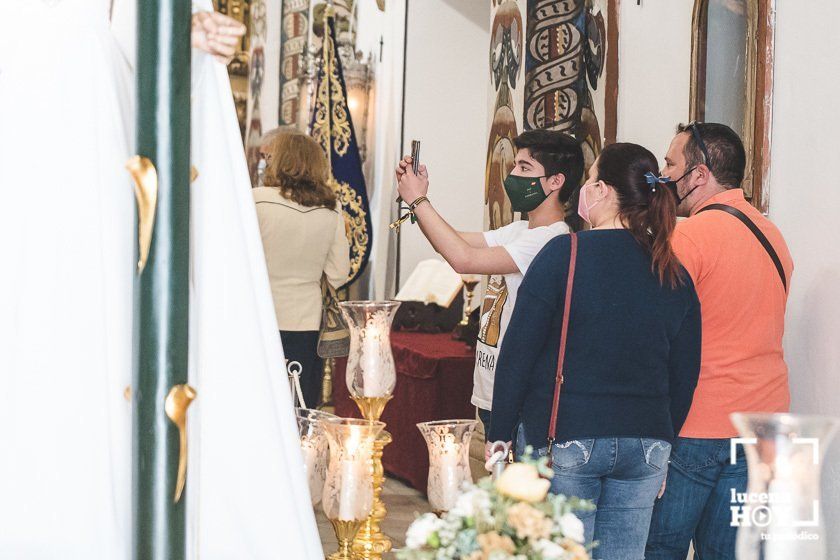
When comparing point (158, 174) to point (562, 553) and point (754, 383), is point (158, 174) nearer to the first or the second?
point (562, 553)

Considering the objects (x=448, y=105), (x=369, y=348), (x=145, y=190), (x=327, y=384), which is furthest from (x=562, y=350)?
(x=448, y=105)

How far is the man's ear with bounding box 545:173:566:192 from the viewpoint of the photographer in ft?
11.4

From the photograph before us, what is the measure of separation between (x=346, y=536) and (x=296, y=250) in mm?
2156

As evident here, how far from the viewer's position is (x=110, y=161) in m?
1.55

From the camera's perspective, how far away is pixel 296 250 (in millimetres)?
4770

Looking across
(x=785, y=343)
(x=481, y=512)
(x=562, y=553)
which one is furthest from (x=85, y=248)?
(x=785, y=343)

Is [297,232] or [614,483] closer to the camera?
[614,483]

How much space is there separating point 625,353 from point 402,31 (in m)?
6.55

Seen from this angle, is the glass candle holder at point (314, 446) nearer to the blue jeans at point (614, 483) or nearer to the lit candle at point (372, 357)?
the lit candle at point (372, 357)

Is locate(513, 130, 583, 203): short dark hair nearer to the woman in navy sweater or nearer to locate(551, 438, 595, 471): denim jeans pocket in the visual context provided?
the woman in navy sweater

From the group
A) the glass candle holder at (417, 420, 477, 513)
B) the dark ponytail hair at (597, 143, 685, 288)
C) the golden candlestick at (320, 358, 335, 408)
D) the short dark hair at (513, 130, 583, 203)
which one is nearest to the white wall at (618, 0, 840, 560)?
the short dark hair at (513, 130, 583, 203)

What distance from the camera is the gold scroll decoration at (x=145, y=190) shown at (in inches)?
52.9

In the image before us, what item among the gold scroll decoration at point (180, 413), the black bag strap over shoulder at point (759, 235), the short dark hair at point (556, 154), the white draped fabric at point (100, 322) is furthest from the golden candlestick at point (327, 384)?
the gold scroll decoration at point (180, 413)

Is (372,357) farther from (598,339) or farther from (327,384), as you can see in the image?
(327,384)
